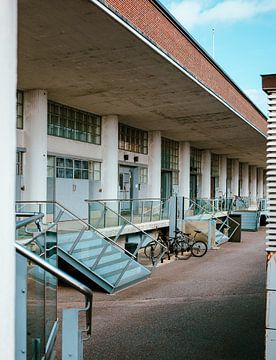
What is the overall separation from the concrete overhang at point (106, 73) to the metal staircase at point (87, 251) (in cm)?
378

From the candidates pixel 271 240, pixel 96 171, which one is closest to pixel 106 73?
pixel 96 171

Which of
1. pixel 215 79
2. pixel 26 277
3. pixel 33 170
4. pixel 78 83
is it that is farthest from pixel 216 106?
pixel 26 277

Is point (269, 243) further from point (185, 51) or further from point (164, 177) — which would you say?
point (164, 177)

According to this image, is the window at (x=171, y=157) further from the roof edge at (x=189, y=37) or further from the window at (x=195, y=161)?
the roof edge at (x=189, y=37)

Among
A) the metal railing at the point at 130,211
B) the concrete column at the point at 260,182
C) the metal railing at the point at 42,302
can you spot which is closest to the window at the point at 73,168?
the metal railing at the point at 130,211

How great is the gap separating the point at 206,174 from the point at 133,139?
12224mm

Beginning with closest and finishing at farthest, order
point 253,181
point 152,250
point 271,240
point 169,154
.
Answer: point 271,240 < point 152,250 < point 169,154 < point 253,181

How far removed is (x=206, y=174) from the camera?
35000 mm

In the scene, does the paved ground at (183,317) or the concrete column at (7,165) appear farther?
the paved ground at (183,317)

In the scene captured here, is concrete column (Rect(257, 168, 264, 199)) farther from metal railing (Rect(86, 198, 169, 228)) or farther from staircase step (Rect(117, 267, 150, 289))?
staircase step (Rect(117, 267, 150, 289))

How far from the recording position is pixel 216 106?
61.9ft

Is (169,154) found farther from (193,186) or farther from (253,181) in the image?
(253,181)

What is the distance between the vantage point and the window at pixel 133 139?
75.4 ft

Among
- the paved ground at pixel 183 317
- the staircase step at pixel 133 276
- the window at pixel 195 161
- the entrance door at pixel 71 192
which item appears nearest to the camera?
the paved ground at pixel 183 317
